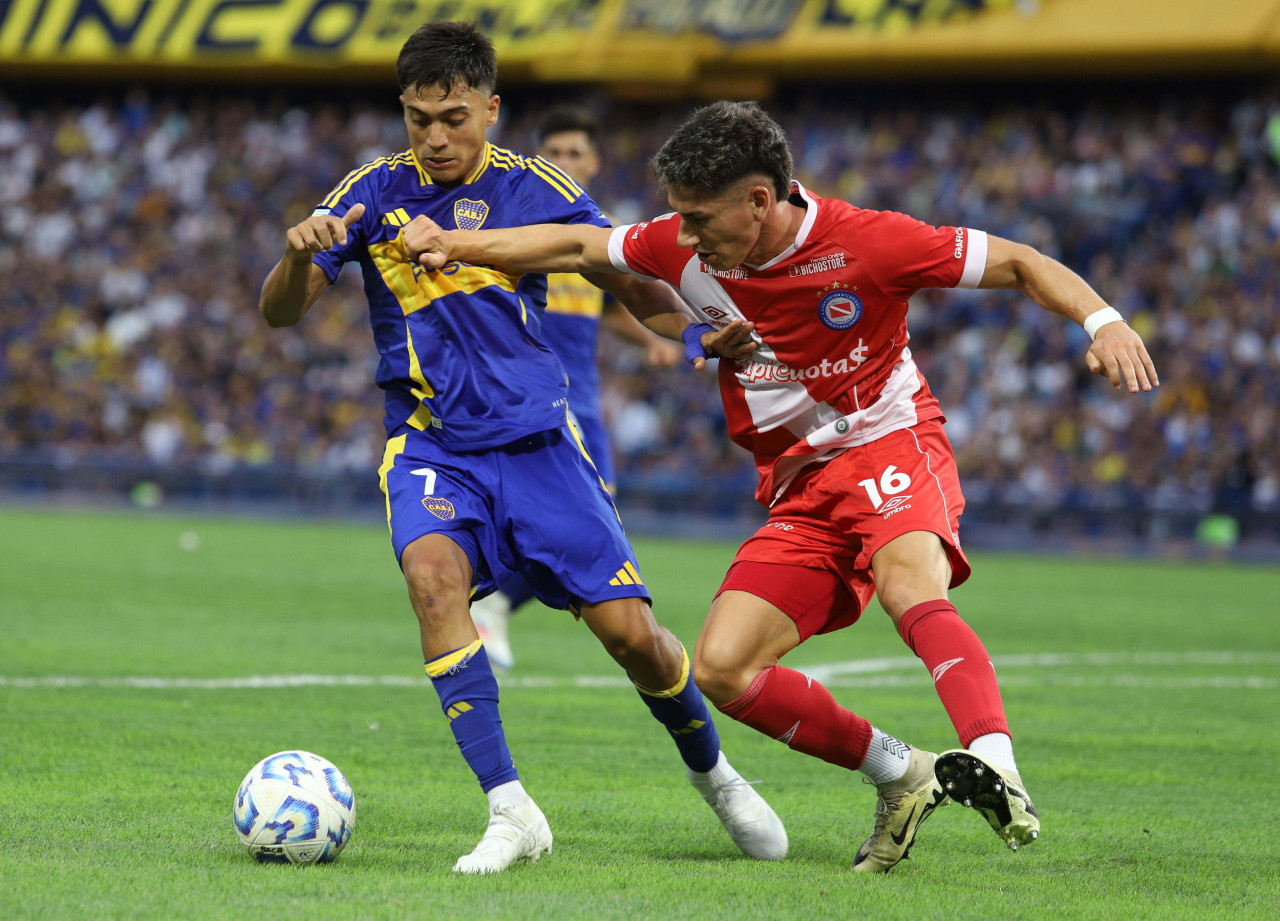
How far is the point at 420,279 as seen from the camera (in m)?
4.68

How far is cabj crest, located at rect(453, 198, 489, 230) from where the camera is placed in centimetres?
475

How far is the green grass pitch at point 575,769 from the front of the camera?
377cm

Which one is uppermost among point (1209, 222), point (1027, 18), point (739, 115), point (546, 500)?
point (1027, 18)

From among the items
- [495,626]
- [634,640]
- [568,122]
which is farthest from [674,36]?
[634,640]

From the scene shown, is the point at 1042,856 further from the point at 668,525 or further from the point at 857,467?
the point at 668,525

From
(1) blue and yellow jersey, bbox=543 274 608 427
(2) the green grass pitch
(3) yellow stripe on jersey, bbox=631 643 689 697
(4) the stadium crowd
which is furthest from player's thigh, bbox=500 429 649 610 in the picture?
(4) the stadium crowd

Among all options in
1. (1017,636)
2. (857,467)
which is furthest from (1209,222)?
(857,467)

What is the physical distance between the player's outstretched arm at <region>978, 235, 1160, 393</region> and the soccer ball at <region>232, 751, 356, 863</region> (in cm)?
234

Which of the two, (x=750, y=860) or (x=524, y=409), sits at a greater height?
(x=524, y=409)

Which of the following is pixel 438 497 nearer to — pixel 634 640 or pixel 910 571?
pixel 634 640

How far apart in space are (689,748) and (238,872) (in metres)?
1.40

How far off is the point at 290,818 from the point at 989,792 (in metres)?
1.86

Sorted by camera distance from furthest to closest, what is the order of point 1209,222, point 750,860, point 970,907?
point 1209,222 < point 750,860 < point 970,907

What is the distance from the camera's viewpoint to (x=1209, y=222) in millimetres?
21219
